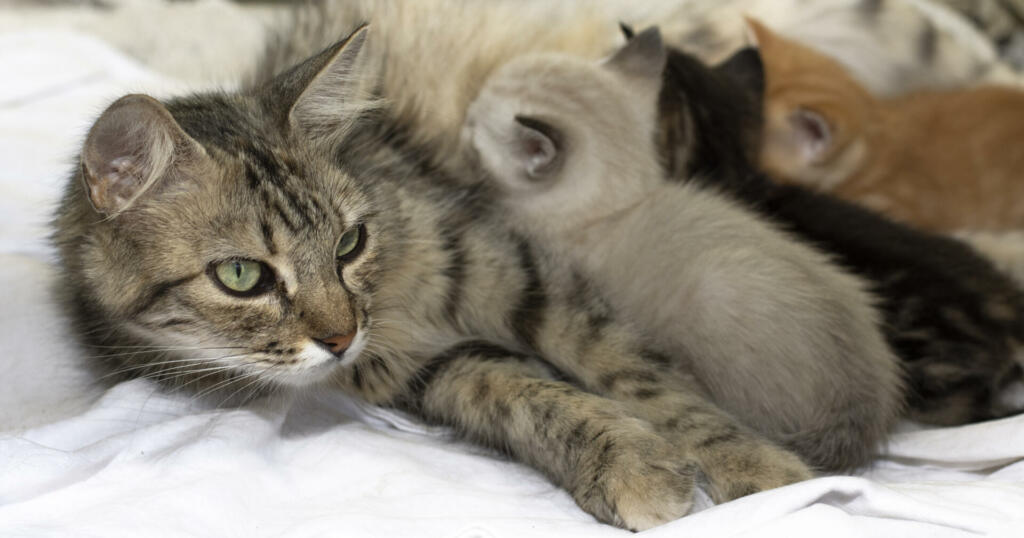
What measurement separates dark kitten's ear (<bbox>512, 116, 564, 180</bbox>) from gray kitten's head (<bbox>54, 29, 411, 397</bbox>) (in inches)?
16.8

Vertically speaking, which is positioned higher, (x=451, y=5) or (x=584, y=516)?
(x=451, y=5)

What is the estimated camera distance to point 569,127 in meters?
1.52

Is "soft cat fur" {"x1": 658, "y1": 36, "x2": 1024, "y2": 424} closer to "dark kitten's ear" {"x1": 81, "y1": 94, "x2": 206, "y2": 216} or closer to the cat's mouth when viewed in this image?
the cat's mouth

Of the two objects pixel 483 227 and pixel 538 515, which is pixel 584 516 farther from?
pixel 483 227

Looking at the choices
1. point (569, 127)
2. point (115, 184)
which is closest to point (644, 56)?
point (569, 127)

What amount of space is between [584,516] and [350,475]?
0.97 feet

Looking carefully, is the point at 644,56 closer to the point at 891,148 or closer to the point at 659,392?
the point at 659,392

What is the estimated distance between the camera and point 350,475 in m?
1.10

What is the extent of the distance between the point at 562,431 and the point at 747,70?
1.08 meters

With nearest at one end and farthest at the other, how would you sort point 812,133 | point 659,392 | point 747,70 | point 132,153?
point 132,153
point 659,392
point 747,70
point 812,133

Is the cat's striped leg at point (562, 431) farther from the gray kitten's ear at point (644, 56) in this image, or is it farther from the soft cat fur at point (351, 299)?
the gray kitten's ear at point (644, 56)

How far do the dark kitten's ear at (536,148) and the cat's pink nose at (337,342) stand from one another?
576 mm

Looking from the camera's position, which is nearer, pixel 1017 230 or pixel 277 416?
pixel 277 416

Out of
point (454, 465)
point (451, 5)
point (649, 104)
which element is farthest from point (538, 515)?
point (451, 5)
